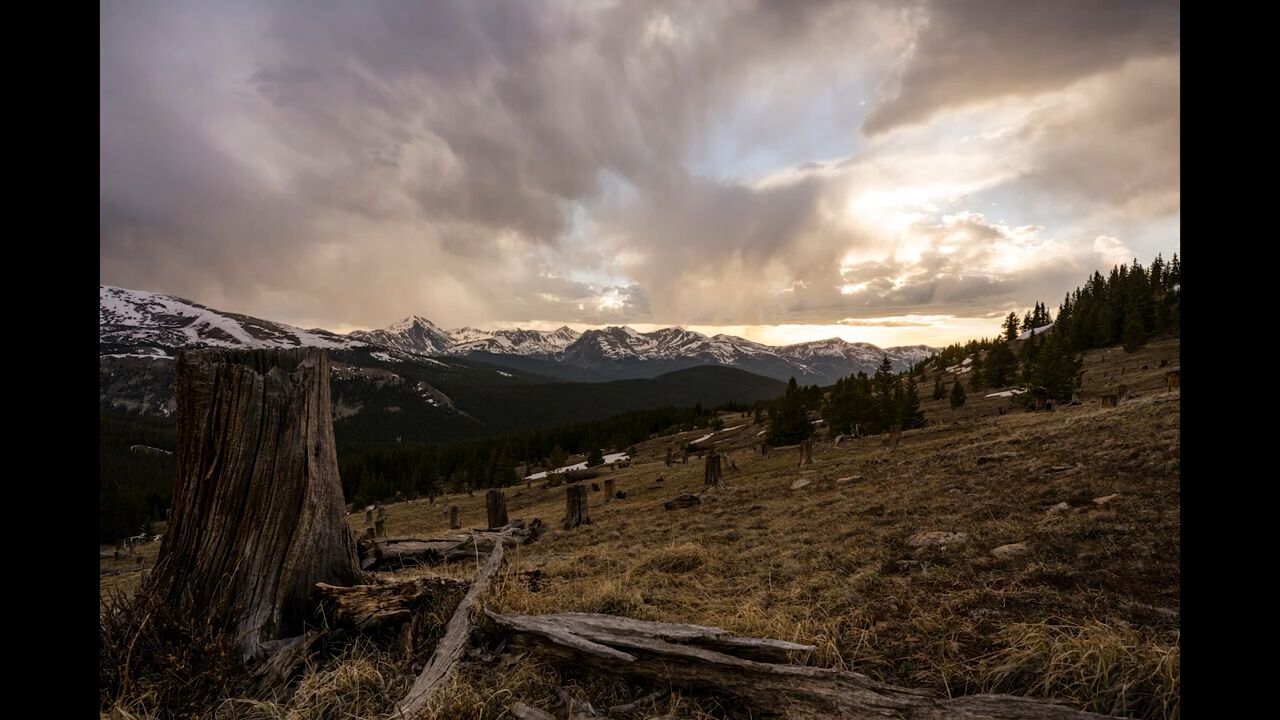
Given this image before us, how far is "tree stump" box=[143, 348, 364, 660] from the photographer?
4227 millimetres

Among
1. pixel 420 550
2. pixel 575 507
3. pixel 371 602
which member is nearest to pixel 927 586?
pixel 371 602

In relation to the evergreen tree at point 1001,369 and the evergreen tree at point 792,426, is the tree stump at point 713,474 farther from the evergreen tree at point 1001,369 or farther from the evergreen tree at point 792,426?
the evergreen tree at point 1001,369

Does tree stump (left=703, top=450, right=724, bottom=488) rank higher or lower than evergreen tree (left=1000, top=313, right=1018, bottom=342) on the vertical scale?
lower

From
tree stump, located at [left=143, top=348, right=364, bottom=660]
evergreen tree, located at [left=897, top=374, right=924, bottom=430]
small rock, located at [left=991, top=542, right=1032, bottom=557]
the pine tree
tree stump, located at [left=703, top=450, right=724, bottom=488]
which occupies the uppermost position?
the pine tree

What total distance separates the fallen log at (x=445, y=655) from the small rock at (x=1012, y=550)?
5241 millimetres

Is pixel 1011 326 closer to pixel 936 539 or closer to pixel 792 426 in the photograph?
pixel 792 426

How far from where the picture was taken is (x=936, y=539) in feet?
22.8

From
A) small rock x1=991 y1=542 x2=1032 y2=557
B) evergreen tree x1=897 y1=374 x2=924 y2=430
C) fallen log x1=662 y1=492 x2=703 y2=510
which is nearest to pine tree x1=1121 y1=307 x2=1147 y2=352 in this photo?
evergreen tree x1=897 y1=374 x2=924 y2=430

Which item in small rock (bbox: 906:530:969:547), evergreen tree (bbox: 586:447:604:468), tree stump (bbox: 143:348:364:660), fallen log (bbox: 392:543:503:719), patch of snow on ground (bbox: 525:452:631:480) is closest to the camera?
fallen log (bbox: 392:543:503:719)

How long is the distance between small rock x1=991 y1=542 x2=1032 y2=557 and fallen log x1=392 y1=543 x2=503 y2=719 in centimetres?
524

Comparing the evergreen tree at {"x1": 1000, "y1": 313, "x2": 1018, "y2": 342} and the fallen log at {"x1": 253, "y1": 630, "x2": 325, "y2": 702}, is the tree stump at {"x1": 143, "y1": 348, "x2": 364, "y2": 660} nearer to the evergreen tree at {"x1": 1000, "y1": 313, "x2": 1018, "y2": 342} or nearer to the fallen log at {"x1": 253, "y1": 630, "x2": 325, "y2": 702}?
the fallen log at {"x1": 253, "y1": 630, "x2": 325, "y2": 702}

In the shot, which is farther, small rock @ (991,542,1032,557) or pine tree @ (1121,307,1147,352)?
pine tree @ (1121,307,1147,352)

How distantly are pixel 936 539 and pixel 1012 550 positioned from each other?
0.96 metres
